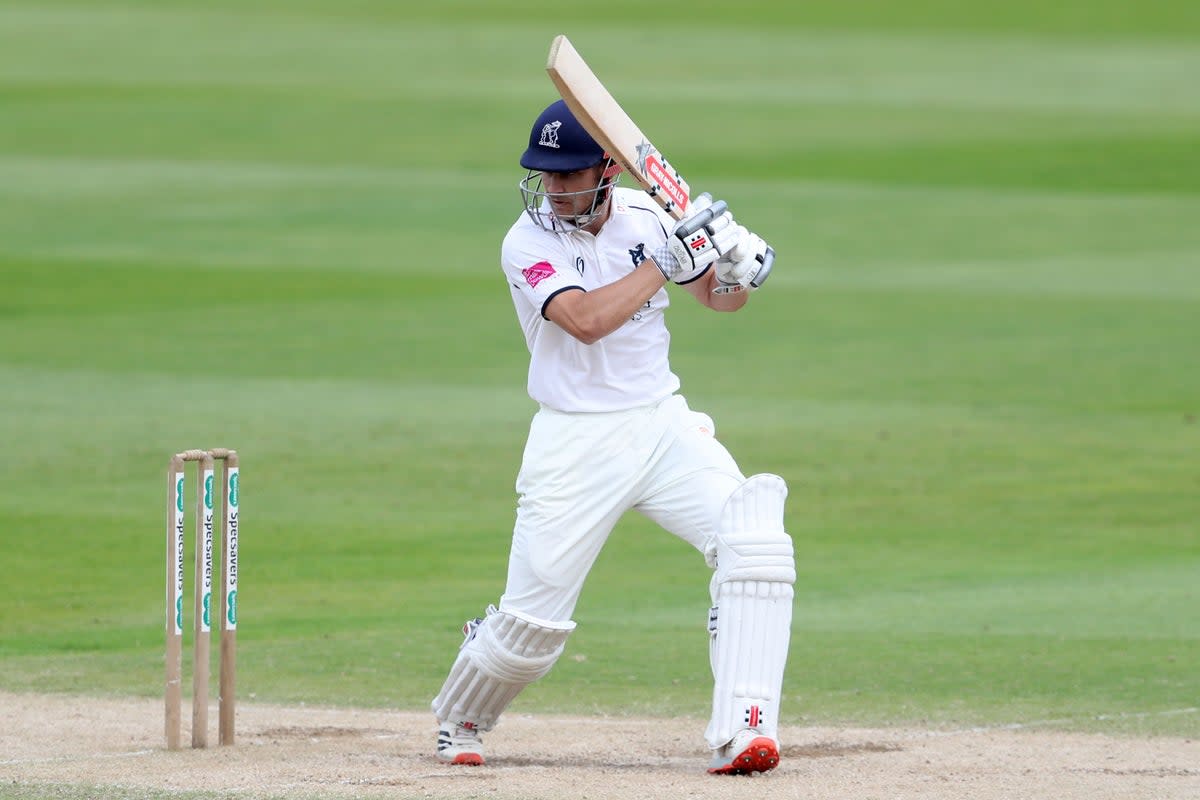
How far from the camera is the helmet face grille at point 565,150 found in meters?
5.64

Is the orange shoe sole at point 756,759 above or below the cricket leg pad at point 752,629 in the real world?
below

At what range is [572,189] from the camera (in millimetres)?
5727

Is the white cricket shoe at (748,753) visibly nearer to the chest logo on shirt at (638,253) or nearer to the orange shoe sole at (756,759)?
the orange shoe sole at (756,759)

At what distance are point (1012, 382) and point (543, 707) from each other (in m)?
6.87

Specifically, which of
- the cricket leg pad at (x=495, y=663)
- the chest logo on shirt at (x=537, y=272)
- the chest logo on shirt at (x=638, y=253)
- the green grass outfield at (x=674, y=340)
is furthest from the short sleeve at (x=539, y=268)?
the green grass outfield at (x=674, y=340)

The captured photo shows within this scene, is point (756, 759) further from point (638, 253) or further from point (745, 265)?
point (638, 253)

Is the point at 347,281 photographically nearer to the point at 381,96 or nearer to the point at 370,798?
the point at 381,96

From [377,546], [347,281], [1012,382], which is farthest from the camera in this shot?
[347,281]

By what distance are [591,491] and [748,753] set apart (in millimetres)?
818

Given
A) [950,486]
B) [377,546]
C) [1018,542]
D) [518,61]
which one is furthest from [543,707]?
[518,61]

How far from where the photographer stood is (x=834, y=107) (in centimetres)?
2336

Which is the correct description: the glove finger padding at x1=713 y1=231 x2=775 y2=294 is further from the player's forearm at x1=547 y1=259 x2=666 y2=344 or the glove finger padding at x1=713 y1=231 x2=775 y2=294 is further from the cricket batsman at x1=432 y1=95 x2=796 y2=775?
the player's forearm at x1=547 y1=259 x2=666 y2=344

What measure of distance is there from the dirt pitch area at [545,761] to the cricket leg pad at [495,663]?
6.3 inches

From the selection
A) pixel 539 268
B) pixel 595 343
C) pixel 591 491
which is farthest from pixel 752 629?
pixel 539 268
